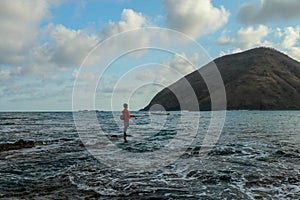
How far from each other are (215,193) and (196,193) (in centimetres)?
86

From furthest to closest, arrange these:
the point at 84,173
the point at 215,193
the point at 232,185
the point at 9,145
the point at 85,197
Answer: the point at 9,145 < the point at 84,173 < the point at 232,185 < the point at 215,193 < the point at 85,197

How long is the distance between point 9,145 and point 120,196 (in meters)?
20.9

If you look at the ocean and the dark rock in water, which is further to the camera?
the dark rock in water

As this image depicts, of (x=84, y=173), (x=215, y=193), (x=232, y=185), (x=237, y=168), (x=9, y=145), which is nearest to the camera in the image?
(x=215, y=193)

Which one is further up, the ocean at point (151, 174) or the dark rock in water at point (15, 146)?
the dark rock in water at point (15, 146)

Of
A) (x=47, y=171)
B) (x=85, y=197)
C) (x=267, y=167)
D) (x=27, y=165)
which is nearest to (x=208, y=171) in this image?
(x=267, y=167)

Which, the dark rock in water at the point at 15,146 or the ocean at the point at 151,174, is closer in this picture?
the ocean at the point at 151,174

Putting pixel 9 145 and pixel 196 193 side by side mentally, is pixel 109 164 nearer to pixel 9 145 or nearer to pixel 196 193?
pixel 196 193

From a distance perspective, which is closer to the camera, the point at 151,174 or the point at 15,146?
the point at 151,174

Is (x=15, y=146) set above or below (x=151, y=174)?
above

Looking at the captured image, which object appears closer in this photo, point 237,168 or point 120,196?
point 120,196

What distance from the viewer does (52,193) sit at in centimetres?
1327

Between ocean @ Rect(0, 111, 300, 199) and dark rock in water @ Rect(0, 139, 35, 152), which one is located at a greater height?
dark rock in water @ Rect(0, 139, 35, 152)

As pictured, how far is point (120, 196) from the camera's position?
13016 millimetres
